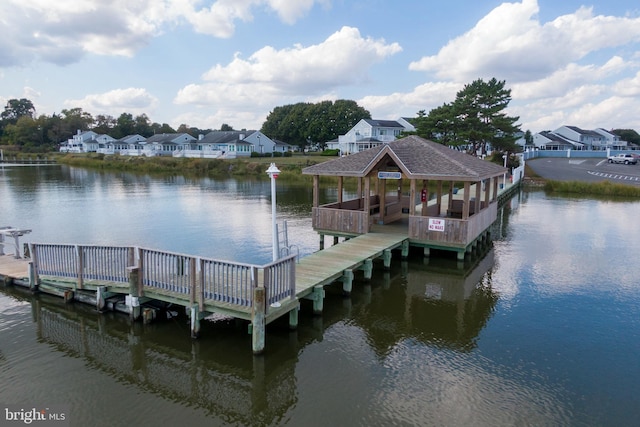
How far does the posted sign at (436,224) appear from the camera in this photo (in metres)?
16.0

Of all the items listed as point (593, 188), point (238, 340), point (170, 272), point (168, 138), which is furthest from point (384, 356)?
point (168, 138)

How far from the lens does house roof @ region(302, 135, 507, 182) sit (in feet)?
51.0

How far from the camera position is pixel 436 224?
52.7 ft

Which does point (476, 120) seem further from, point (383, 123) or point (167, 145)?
point (167, 145)

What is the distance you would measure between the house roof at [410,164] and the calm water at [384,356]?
351 centimetres

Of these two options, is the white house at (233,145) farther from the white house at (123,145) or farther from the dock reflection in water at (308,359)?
the dock reflection in water at (308,359)

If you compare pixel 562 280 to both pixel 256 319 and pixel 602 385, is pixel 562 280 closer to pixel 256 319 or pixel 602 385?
pixel 602 385

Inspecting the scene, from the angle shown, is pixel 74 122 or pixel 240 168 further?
pixel 74 122

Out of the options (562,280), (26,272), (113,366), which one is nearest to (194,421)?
(113,366)

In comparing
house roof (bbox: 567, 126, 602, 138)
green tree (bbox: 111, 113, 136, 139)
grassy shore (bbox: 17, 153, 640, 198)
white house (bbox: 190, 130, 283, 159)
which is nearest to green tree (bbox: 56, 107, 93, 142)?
green tree (bbox: 111, 113, 136, 139)

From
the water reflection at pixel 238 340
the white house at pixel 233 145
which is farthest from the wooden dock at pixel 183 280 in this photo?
the white house at pixel 233 145

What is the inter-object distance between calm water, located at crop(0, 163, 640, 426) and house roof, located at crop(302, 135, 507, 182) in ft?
11.5

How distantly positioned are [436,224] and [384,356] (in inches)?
319

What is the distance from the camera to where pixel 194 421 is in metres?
6.95
